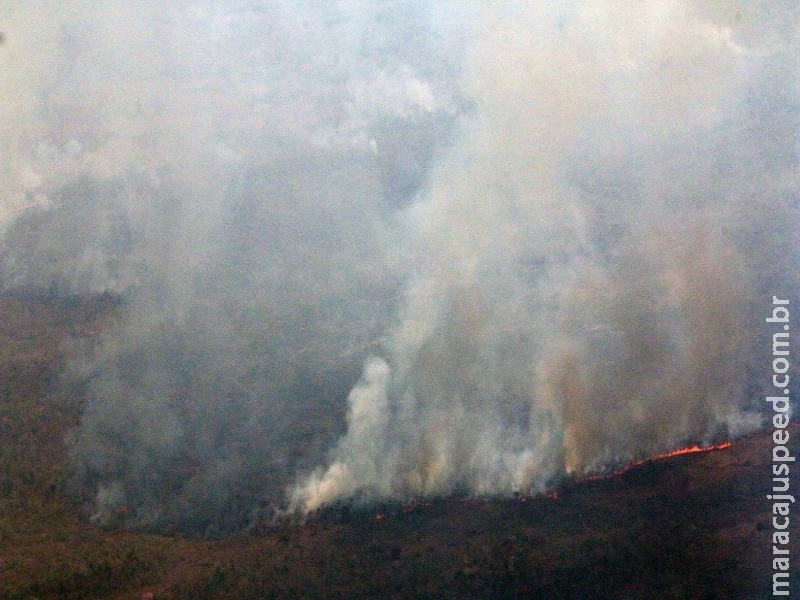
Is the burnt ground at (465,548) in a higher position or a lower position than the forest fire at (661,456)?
lower

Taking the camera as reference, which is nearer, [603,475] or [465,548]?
[465,548]

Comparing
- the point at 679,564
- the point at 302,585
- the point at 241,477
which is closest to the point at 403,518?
the point at 302,585

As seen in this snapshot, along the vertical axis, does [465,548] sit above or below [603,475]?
below

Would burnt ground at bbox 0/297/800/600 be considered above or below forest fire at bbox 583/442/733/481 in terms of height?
below

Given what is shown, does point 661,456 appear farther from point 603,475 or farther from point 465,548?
point 465,548

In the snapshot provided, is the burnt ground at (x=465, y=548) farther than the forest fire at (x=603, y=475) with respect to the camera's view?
No

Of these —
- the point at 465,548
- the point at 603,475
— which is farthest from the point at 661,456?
the point at 465,548

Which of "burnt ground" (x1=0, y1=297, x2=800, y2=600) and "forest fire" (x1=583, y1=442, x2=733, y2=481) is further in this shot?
"forest fire" (x1=583, y1=442, x2=733, y2=481)

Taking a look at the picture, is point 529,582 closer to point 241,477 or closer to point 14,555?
point 241,477
